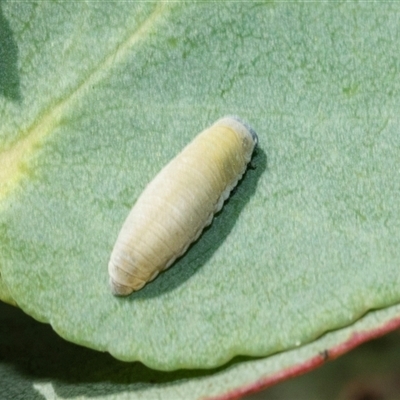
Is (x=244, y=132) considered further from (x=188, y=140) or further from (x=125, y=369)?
(x=125, y=369)

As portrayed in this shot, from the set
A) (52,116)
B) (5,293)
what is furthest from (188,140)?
(5,293)

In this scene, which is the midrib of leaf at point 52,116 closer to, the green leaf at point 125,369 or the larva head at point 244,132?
the larva head at point 244,132

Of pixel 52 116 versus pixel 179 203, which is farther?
pixel 52 116

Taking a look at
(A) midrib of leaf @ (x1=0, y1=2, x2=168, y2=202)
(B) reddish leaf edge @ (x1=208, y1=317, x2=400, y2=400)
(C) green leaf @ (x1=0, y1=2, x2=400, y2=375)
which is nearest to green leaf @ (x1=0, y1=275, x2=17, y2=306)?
(C) green leaf @ (x1=0, y1=2, x2=400, y2=375)

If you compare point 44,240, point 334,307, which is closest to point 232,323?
point 334,307

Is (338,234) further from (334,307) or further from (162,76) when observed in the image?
(162,76)

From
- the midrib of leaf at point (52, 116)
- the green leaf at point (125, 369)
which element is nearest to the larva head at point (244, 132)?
the midrib of leaf at point (52, 116)
